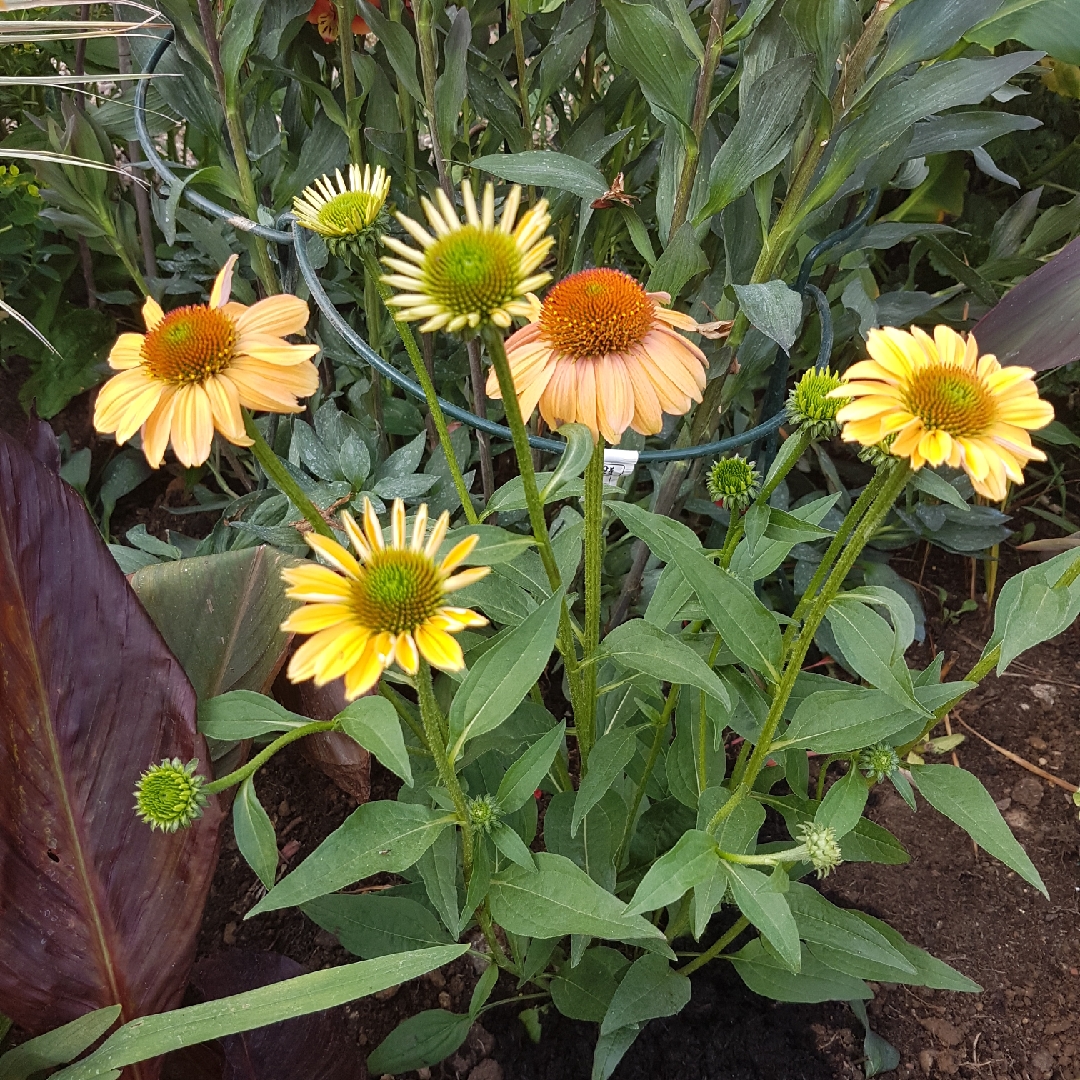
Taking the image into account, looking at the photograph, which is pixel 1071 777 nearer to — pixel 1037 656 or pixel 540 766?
pixel 1037 656

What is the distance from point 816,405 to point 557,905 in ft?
1.42

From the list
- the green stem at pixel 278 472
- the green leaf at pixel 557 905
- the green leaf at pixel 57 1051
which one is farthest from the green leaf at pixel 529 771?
the green leaf at pixel 57 1051

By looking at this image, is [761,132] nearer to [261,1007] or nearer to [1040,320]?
[1040,320]

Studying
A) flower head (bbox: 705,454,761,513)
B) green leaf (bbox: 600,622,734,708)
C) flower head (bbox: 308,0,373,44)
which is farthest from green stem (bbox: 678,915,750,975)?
flower head (bbox: 308,0,373,44)

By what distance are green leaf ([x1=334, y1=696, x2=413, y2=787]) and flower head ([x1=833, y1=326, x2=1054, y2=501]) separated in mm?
340

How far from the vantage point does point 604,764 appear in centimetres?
79

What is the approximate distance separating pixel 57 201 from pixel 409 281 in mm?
1116

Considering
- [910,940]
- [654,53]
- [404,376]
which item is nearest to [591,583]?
[404,376]

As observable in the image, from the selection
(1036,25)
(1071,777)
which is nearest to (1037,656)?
(1071,777)

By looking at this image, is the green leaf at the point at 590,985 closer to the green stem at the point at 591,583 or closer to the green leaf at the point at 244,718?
the green stem at the point at 591,583

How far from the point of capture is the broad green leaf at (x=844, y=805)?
27.2 inches

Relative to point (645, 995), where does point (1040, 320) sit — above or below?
above

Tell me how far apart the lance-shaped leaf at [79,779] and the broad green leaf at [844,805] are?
20.9 inches

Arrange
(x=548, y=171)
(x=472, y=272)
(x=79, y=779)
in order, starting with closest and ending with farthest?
(x=472, y=272) → (x=79, y=779) → (x=548, y=171)
